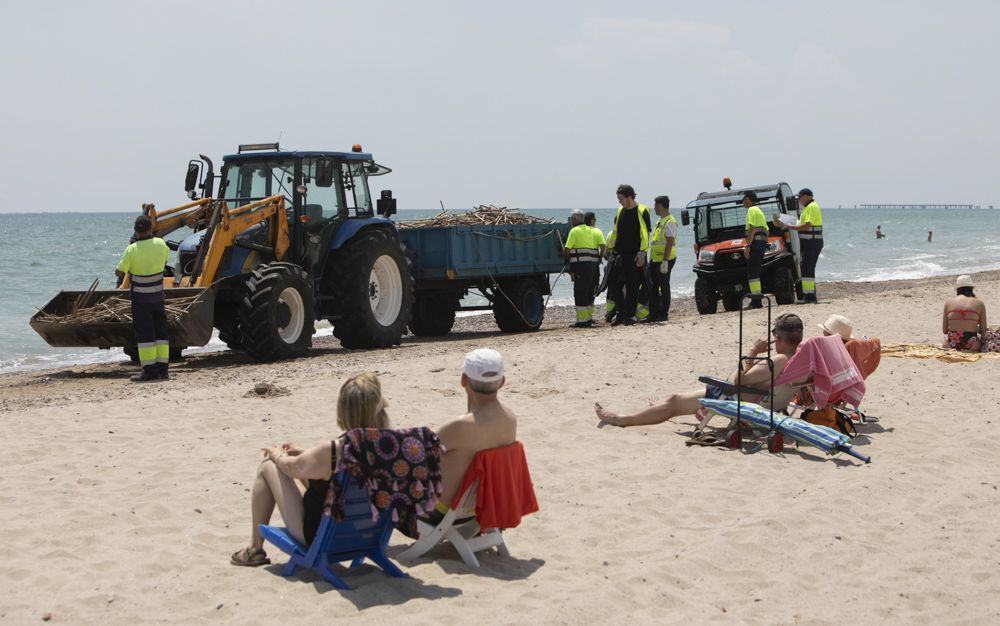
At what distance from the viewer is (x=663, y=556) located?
19.3ft

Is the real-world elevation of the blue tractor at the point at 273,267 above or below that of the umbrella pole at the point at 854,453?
above

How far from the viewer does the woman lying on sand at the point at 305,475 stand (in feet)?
16.9

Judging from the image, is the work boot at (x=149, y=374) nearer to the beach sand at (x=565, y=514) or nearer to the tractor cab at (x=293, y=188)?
the beach sand at (x=565, y=514)

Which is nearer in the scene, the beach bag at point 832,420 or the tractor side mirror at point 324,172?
the beach bag at point 832,420

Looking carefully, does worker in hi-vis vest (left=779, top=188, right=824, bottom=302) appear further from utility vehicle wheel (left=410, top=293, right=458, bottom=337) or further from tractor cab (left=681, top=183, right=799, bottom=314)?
utility vehicle wheel (left=410, top=293, right=458, bottom=337)

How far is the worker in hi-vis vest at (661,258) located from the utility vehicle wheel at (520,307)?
76.1 inches

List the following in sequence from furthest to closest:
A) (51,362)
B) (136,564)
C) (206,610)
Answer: (51,362) < (136,564) < (206,610)

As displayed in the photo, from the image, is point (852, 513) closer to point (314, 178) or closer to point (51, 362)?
point (314, 178)

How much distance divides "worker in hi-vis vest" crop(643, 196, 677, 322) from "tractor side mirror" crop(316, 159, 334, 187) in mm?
4811

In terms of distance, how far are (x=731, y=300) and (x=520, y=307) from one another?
12.0 feet

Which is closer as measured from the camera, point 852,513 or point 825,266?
point 852,513

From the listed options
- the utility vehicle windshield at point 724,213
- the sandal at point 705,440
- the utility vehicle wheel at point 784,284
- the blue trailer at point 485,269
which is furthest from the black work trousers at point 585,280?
the sandal at point 705,440

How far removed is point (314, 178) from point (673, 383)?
540cm

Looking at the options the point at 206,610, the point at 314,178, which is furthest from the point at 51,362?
the point at 206,610
